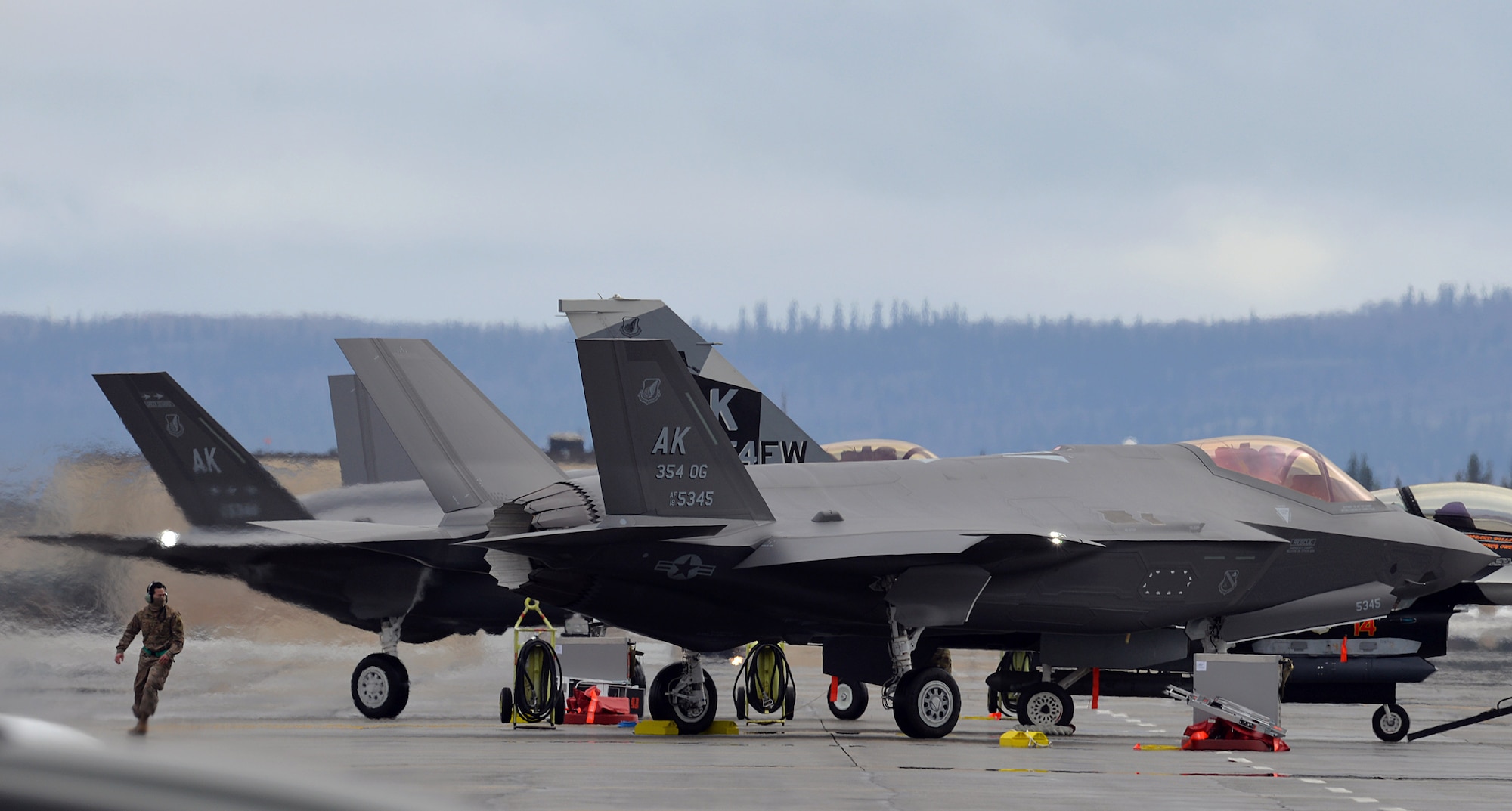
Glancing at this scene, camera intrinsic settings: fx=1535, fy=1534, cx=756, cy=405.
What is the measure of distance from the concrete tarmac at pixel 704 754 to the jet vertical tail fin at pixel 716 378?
3646mm

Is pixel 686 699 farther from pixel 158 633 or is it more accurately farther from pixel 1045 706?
pixel 158 633

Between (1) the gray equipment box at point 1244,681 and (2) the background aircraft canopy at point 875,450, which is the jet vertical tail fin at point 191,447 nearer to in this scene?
(2) the background aircraft canopy at point 875,450

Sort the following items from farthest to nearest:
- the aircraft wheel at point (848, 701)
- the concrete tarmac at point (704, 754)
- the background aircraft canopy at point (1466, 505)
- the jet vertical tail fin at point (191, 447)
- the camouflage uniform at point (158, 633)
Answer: the aircraft wheel at point (848, 701) → the background aircraft canopy at point (1466, 505) → the jet vertical tail fin at point (191, 447) → the camouflage uniform at point (158, 633) → the concrete tarmac at point (704, 754)

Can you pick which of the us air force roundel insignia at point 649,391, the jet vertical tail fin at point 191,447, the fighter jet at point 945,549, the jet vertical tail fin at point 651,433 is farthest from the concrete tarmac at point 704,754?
the us air force roundel insignia at point 649,391

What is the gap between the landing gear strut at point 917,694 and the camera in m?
16.2

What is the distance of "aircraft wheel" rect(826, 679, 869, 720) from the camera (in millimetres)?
21562

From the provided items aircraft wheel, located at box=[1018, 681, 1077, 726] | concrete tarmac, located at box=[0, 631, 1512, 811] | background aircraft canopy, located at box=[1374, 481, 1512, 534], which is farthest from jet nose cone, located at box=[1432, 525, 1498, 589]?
aircraft wheel, located at box=[1018, 681, 1077, 726]

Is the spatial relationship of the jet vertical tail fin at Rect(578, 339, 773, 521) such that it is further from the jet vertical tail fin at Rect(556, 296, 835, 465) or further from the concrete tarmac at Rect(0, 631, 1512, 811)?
the jet vertical tail fin at Rect(556, 296, 835, 465)

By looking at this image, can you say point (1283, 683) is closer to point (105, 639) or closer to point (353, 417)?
point (105, 639)

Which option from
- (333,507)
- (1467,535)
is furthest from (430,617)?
(1467,535)

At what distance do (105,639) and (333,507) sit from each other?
11.8 metres

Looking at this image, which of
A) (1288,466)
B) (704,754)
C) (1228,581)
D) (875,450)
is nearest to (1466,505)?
(1288,466)

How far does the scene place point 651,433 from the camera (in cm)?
1549

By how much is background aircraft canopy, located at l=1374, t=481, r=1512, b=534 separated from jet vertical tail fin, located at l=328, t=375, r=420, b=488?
15.2 metres
